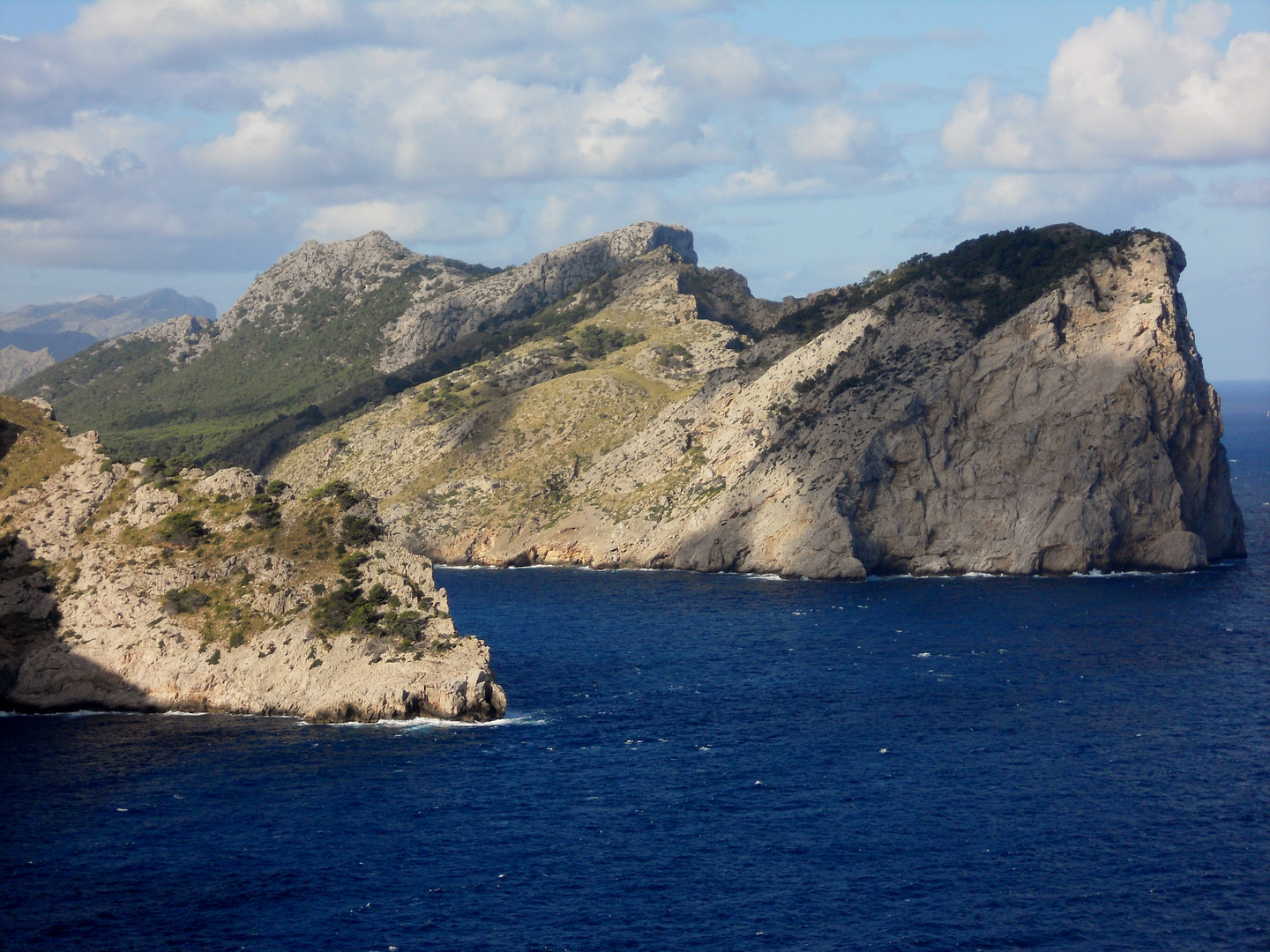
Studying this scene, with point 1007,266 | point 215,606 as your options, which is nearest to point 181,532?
point 215,606

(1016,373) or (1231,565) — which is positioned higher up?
(1016,373)

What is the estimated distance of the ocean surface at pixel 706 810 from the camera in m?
60.7

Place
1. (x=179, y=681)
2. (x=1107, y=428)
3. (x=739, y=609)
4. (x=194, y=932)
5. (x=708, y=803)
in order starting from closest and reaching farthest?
(x=194, y=932) → (x=708, y=803) → (x=179, y=681) → (x=739, y=609) → (x=1107, y=428)

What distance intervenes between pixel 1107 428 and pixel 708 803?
96.2 m

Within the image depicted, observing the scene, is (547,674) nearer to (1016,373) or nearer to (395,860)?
(395,860)

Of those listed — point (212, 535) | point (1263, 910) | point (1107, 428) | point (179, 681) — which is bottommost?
point (1263, 910)

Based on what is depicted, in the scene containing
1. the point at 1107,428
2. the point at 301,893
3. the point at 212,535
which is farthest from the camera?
the point at 1107,428

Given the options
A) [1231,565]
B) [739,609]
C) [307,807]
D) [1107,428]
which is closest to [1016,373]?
[1107,428]

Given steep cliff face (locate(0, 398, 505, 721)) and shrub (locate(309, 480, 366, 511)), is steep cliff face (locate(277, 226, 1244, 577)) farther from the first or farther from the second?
steep cliff face (locate(0, 398, 505, 721))

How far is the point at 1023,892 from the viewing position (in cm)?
6303

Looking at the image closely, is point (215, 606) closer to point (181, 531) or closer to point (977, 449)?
point (181, 531)

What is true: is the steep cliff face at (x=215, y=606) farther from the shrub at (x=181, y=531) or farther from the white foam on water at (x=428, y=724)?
the white foam on water at (x=428, y=724)

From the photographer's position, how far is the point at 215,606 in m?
101

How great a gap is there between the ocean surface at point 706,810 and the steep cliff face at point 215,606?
3047mm
